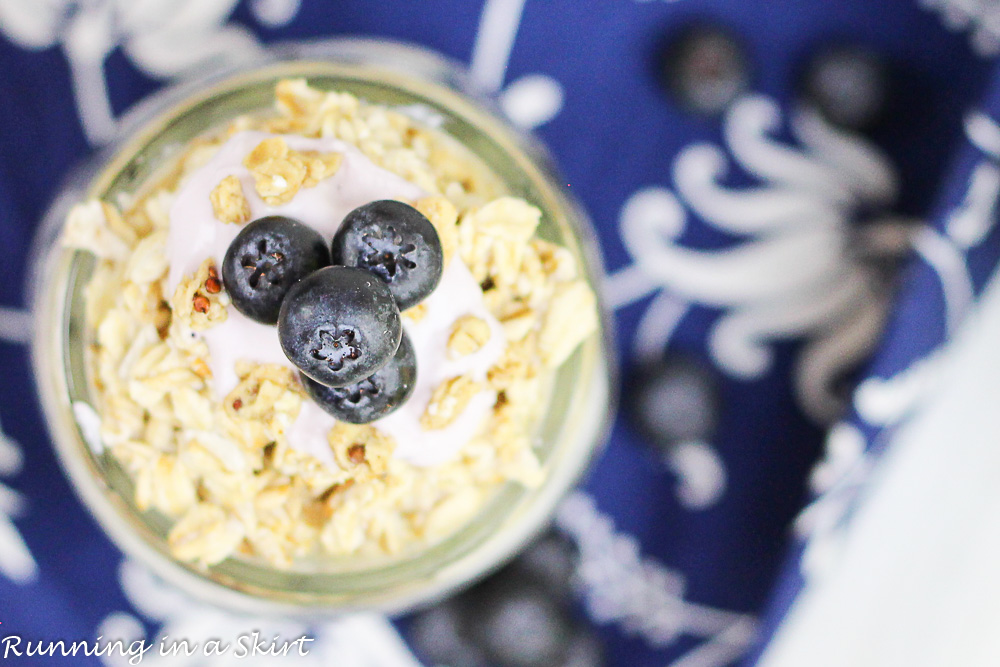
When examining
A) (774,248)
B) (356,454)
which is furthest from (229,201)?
(774,248)

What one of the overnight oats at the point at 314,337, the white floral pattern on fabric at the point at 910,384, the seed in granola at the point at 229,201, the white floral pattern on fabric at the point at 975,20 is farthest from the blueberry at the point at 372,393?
the white floral pattern on fabric at the point at 975,20

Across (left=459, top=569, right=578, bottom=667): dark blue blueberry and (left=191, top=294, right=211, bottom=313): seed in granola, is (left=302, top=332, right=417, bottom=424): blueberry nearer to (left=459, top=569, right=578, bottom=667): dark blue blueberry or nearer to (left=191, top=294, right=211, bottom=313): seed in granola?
(left=191, top=294, right=211, bottom=313): seed in granola

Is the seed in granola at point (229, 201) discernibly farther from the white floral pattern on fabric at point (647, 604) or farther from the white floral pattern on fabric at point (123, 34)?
the white floral pattern on fabric at point (647, 604)

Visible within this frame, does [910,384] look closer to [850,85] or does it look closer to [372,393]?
[850,85]

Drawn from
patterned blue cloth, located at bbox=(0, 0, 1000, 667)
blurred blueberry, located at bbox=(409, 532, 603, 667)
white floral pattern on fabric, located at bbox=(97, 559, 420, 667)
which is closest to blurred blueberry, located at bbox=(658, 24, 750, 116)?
Answer: patterned blue cloth, located at bbox=(0, 0, 1000, 667)

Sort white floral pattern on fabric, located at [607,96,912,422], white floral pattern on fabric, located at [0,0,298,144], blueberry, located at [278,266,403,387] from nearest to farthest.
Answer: blueberry, located at [278,266,403,387], white floral pattern on fabric, located at [0,0,298,144], white floral pattern on fabric, located at [607,96,912,422]

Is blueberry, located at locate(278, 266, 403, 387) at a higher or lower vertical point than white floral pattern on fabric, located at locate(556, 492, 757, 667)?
higher
